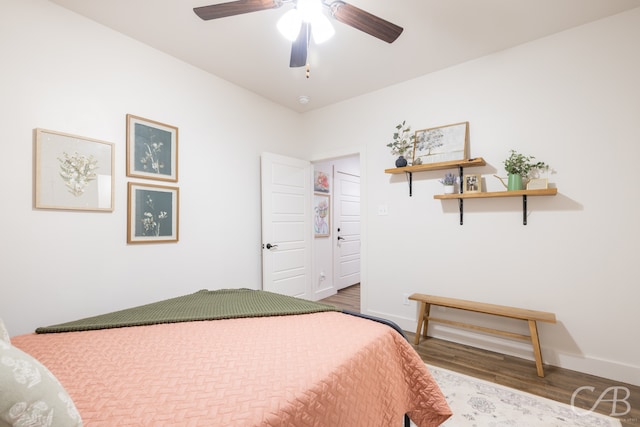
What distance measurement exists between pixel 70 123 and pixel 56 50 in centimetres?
50

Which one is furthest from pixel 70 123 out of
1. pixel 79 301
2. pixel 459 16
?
pixel 459 16

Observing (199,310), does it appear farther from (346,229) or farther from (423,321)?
(346,229)

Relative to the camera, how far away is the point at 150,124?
257 cm

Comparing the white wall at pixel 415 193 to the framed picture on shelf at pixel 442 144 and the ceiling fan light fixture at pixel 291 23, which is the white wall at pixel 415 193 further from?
the ceiling fan light fixture at pixel 291 23

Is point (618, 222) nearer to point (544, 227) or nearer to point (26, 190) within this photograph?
point (544, 227)

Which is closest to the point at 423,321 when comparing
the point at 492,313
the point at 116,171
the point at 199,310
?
the point at 492,313

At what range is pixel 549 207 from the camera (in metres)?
2.43

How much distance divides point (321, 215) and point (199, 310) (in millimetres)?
3284

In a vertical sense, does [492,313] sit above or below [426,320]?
above

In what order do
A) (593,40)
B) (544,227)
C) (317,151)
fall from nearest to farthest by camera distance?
(593,40), (544,227), (317,151)

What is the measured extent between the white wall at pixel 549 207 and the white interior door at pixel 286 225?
1157mm
